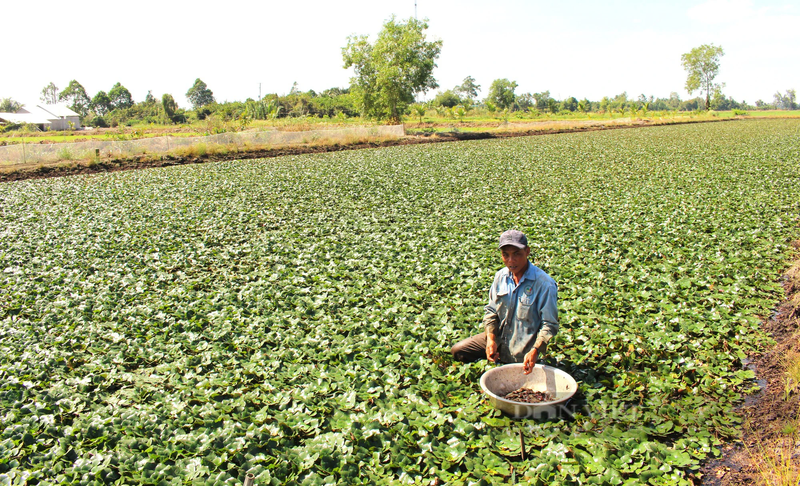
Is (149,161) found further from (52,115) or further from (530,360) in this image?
(52,115)

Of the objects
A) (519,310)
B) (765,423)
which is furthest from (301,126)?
(765,423)

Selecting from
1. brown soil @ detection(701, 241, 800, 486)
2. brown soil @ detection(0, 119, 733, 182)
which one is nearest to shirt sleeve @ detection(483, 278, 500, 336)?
brown soil @ detection(701, 241, 800, 486)

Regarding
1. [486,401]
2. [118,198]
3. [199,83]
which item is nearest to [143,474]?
[486,401]

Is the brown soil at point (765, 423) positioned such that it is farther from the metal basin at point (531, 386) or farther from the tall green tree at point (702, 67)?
the tall green tree at point (702, 67)

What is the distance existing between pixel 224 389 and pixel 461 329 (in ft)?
7.40

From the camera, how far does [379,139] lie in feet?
103

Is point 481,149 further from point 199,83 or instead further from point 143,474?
point 199,83

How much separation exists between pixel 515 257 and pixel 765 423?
2.11 m

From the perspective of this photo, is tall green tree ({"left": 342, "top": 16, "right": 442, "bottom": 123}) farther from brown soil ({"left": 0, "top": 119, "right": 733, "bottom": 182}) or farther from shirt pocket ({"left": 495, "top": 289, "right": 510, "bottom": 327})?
shirt pocket ({"left": 495, "top": 289, "right": 510, "bottom": 327})

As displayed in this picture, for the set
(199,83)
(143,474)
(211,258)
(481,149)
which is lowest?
(143,474)

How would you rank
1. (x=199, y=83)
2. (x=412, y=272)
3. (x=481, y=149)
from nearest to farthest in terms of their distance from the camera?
(x=412, y=272)
(x=481, y=149)
(x=199, y=83)

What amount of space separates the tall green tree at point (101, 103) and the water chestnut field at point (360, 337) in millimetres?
100583

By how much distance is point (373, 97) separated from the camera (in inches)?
1724

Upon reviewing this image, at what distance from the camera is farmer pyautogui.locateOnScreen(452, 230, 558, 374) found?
3.84 metres
